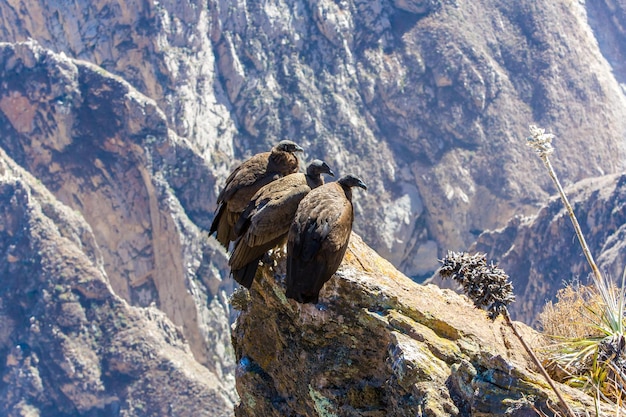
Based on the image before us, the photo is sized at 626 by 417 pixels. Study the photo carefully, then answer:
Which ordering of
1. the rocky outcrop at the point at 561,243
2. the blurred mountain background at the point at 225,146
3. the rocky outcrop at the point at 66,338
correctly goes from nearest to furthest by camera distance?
the rocky outcrop at the point at 561,243 < the rocky outcrop at the point at 66,338 < the blurred mountain background at the point at 225,146

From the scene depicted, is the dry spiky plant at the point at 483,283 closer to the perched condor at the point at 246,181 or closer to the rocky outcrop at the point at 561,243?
the perched condor at the point at 246,181

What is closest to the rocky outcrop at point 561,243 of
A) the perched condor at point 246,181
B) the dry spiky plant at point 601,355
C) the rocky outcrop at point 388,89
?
the rocky outcrop at point 388,89

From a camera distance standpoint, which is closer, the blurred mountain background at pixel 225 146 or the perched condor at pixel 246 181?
the perched condor at pixel 246 181

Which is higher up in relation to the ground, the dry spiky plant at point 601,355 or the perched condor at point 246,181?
the perched condor at point 246,181

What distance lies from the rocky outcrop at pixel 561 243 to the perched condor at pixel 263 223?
60822 millimetres

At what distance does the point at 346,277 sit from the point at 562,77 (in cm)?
11025

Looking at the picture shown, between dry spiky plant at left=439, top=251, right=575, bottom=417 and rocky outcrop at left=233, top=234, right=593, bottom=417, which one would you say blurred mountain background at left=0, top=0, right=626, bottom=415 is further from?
dry spiky plant at left=439, top=251, right=575, bottom=417

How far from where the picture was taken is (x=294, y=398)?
12992mm

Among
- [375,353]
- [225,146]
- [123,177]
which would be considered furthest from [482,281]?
[225,146]

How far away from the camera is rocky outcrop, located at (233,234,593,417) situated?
412 inches

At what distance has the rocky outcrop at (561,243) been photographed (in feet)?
246

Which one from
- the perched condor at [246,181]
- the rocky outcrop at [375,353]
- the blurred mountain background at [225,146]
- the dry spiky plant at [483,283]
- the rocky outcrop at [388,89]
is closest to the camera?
the rocky outcrop at [375,353]

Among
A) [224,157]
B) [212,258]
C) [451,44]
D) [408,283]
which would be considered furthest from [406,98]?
[408,283]

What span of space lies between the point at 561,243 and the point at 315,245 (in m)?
72.5
